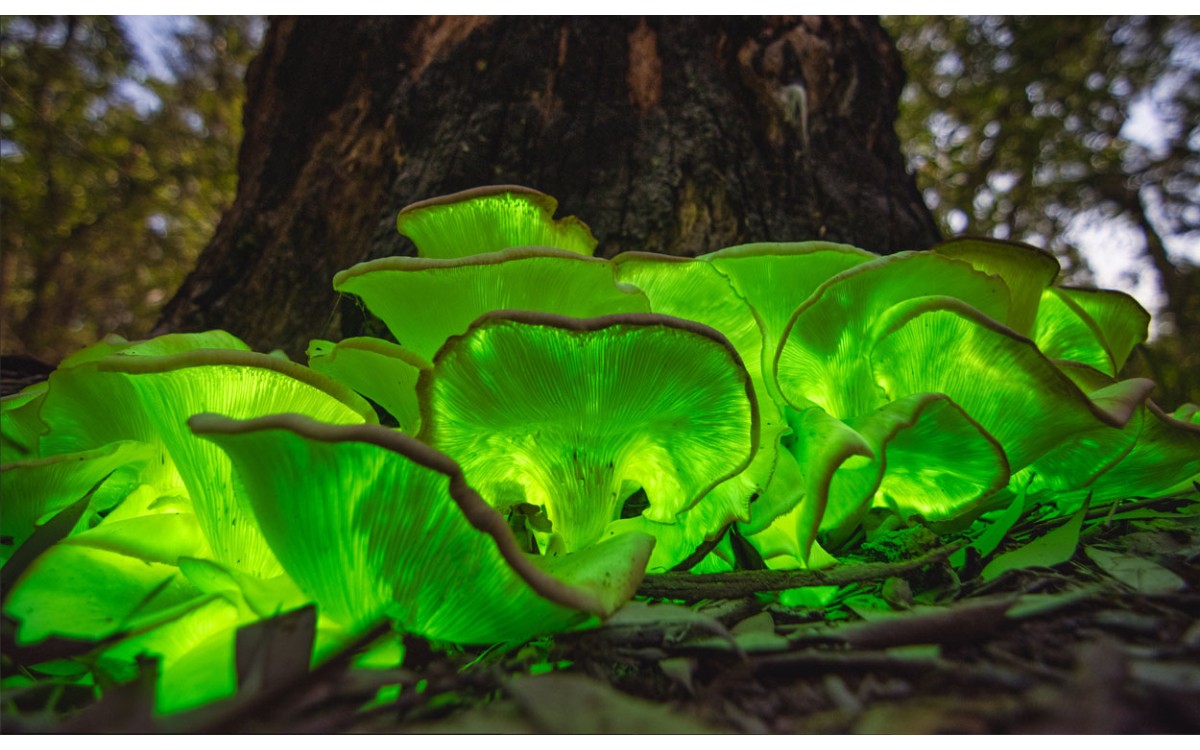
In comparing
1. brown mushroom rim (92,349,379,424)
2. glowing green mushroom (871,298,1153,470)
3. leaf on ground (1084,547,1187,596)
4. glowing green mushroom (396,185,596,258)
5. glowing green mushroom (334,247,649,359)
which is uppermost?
glowing green mushroom (396,185,596,258)

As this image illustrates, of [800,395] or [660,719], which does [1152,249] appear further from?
[660,719]

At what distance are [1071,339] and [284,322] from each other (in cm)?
220

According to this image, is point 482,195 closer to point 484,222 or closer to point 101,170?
point 484,222

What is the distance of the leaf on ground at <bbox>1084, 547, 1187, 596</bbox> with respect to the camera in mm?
780

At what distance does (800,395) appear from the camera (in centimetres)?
110

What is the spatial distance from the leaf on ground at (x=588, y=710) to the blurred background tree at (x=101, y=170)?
4.15 metres

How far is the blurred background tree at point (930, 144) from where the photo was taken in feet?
13.9

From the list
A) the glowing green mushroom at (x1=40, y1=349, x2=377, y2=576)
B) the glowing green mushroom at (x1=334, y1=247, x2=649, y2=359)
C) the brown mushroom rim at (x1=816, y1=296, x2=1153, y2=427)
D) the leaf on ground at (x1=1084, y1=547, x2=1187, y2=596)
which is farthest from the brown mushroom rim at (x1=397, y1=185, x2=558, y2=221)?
the leaf on ground at (x1=1084, y1=547, x2=1187, y2=596)

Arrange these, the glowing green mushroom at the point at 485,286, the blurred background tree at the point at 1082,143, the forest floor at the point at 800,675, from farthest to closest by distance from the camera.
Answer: the blurred background tree at the point at 1082,143 < the glowing green mushroom at the point at 485,286 < the forest floor at the point at 800,675

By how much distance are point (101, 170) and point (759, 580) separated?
20.5ft

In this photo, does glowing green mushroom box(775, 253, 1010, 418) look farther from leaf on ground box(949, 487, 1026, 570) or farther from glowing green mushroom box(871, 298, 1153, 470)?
leaf on ground box(949, 487, 1026, 570)

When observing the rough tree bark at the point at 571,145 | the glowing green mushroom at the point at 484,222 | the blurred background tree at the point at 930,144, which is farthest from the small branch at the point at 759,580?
the blurred background tree at the point at 930,144

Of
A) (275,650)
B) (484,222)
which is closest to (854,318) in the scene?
(484,222)

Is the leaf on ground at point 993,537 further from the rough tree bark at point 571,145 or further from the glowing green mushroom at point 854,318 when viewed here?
the rough tree bark at point 571,145
